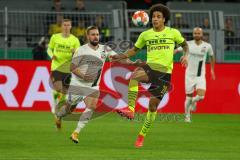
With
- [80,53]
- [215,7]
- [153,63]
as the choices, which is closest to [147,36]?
[153,63]

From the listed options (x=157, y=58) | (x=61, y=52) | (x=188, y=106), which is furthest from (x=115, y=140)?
(x=188, y=106)

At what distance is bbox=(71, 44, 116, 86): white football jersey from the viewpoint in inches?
640

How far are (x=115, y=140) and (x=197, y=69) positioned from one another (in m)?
7.96

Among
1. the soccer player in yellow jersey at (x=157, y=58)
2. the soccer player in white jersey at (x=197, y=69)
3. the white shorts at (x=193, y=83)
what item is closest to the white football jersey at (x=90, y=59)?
A: the soccer player in yellow jersey at (x=157, y=58)

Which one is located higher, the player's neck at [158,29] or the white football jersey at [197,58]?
the player's neck at [158,29]

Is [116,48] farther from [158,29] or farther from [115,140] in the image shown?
[158,29]

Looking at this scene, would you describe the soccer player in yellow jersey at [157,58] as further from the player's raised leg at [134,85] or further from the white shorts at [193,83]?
the white shorts at [193,83]

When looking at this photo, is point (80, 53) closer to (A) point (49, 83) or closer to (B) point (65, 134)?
(B) point (65, 134)

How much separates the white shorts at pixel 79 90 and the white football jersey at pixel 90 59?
0.11 meters

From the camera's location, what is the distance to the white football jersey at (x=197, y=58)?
23594 millimetres

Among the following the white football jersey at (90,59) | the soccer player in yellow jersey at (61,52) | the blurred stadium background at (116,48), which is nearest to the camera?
the white football jersey at (90,59)

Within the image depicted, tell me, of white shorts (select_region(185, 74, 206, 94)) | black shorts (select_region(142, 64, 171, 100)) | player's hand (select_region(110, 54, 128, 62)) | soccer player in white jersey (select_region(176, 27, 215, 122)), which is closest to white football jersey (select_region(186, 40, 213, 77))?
soccer player in white jersey (select_region(176, 27, 215, 122))

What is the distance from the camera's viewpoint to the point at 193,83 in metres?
23.5

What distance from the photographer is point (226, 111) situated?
1021 inches
